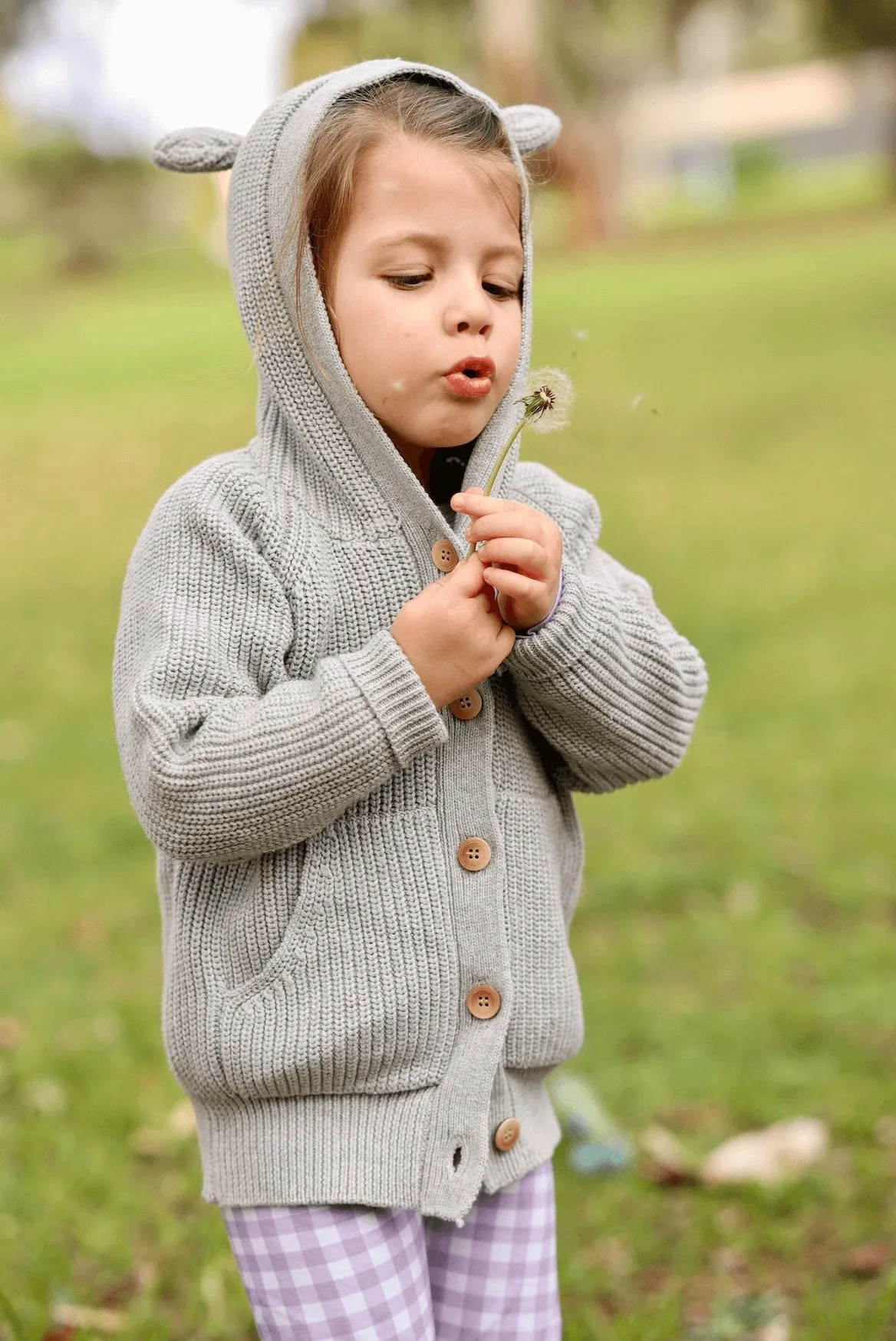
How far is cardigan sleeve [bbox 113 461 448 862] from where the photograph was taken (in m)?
1.64

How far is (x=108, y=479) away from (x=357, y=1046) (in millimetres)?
9115

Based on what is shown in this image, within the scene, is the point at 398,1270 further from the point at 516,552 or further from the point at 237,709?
the point at 516,552

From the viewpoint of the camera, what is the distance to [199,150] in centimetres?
194

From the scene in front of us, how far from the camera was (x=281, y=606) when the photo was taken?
1.74m

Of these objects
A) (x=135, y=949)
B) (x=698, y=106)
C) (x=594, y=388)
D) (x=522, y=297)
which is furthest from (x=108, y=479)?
(x=698, y=106)

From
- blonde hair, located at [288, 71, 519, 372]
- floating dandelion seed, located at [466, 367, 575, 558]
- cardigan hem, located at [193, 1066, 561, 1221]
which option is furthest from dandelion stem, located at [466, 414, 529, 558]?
cardigan hem, located at [193, 1066, 561, 1221]

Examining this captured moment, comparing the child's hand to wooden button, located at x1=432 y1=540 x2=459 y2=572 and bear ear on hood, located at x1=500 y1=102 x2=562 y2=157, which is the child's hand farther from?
bear ear on hood, located at x1=500 y1=102 x2=562 y2=157

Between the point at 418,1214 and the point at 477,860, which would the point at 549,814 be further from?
the point at 418,1214

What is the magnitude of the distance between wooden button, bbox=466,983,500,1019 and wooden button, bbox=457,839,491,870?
0.13 metres

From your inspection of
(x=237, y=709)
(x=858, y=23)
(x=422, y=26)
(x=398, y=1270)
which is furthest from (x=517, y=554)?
Result: (x=422, y=26)

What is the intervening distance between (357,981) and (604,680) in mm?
406

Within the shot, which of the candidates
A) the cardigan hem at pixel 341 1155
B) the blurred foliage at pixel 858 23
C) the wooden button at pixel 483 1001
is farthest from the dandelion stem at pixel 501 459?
the blurred foliage at pixel 858 23

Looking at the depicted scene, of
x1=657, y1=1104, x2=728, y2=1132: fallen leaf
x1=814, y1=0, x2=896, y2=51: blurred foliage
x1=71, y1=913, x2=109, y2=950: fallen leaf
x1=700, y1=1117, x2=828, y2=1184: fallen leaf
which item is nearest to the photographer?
x1=700, y1=1117, x2=828, y2=1184: fallen leaf

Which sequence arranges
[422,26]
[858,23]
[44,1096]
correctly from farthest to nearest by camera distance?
[422,26], [858,23], [44,1096]
